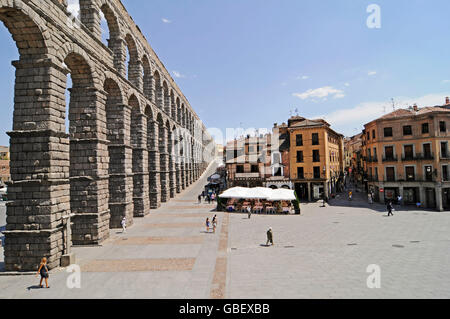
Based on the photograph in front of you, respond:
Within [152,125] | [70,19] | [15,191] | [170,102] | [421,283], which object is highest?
[170,102]

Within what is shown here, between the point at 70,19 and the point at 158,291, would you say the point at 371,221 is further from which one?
the point at 70,19

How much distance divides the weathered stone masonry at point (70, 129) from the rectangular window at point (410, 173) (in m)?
32.9

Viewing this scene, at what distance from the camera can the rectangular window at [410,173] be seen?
31337 mm

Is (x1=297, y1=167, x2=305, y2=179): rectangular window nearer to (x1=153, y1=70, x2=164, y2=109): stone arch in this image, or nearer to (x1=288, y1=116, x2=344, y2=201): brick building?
(x1=288, y1=116, x2=344, y2=201): brick building

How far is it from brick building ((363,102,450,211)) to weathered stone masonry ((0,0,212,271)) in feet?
102

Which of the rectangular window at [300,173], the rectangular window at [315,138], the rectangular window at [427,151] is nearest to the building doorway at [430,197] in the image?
the rectangular window at [427,151]

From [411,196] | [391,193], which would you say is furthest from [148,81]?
[411,196]

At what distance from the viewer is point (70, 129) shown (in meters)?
16.2

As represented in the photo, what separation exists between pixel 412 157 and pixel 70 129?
37866 millimetres

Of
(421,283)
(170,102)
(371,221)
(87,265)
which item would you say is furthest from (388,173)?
(87,265)

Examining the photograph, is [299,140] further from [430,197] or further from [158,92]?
[158,92]

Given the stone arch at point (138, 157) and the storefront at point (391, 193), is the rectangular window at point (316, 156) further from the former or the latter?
the stone arch at point (138, 157)
